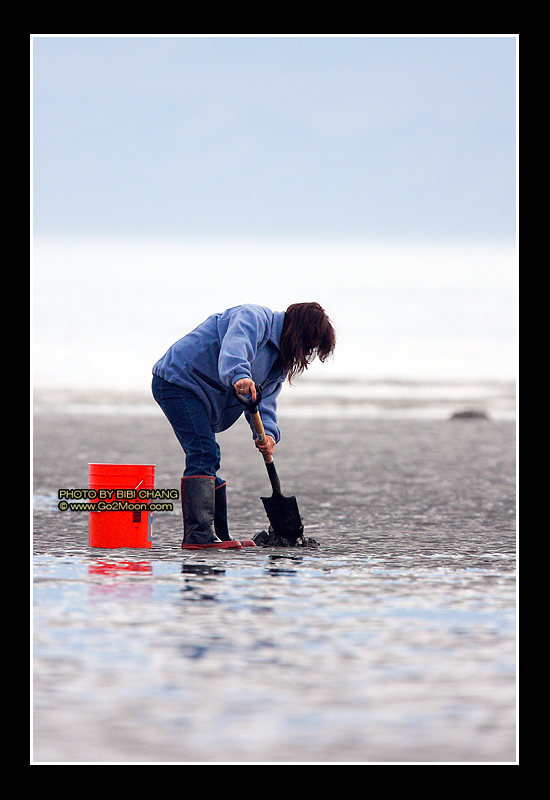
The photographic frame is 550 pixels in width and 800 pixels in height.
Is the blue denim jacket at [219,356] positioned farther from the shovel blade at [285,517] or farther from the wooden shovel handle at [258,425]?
the shovel blade at [285,517]

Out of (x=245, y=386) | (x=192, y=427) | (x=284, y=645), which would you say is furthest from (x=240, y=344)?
(x=284, y=645)

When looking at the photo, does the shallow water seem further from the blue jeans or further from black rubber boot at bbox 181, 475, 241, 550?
the blue jeans

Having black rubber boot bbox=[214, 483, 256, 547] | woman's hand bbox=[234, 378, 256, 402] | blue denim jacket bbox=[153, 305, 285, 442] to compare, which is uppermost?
blue denim jacket bbox=[153, 305, 285, 442]

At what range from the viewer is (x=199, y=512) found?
5.53m

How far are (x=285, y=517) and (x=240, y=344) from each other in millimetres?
974

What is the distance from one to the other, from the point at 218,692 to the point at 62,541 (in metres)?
3.01

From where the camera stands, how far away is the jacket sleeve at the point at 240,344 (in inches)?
212

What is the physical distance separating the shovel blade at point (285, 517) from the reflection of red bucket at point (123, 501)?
0.66 m

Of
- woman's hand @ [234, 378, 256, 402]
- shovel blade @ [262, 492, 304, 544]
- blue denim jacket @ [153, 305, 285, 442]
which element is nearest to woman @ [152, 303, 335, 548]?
blue denim jacket @ [153, 305, 285, 442]

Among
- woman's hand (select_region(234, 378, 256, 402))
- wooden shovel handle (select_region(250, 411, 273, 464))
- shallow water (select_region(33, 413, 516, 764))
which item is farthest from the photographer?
wooden shovel handle (select_region(250, 411, 273, 464))

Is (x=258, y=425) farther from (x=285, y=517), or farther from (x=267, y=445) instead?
(x=285, y=517)

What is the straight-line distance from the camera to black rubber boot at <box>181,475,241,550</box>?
5.54 m
